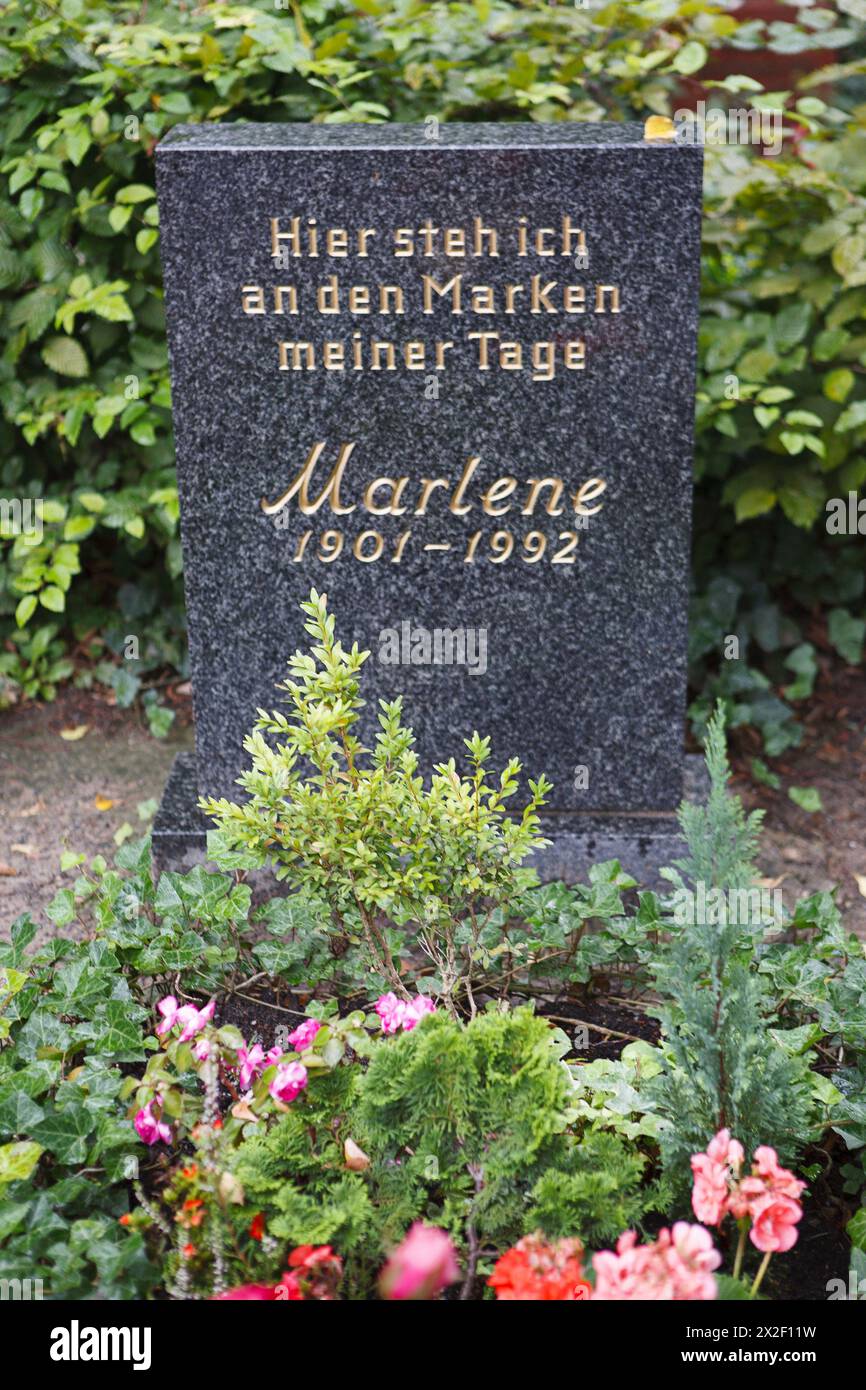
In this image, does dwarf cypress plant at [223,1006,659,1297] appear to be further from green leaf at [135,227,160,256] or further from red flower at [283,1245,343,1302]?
green leaf at [135,227,160,256]

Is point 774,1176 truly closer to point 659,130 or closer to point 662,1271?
point 662,1271

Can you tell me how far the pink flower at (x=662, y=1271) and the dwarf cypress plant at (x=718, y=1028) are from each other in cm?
32

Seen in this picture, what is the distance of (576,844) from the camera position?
335cm

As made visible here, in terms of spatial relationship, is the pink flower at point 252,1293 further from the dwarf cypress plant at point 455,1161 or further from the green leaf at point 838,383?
the green leaf at point 838,383

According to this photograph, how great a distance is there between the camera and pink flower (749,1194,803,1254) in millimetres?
1795

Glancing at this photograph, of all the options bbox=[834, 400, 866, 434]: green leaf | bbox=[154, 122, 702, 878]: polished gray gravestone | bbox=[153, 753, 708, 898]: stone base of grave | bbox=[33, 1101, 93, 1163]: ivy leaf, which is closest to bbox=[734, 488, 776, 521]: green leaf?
bbox=[834, 400, 866, 434]: green leaf

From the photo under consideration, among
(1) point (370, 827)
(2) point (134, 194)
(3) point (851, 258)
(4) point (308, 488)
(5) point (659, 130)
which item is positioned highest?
(5) point (659, 130)

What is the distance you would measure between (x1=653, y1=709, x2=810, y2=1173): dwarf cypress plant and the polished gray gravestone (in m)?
1.24

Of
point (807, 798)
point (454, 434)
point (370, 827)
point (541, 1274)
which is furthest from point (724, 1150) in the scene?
point (807, 798)

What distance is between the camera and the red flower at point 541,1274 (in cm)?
162

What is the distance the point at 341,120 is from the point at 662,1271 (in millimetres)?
3000

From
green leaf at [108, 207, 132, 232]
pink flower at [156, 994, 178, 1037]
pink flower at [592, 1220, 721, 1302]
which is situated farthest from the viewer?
green leaf at [108, 207, 132, 232]
